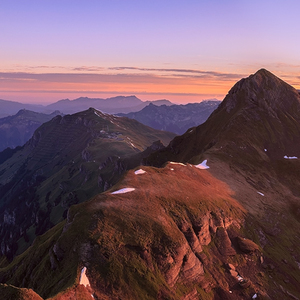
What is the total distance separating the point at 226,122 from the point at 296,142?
49.3 meters

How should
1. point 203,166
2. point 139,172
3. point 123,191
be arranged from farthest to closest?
point 203,166 → point 139,172 → point 123,191

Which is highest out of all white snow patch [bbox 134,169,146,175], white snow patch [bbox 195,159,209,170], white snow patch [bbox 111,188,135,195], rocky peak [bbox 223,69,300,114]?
rocky peak [bbox 223,69,300,114]

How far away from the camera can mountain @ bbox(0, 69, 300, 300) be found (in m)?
44.4

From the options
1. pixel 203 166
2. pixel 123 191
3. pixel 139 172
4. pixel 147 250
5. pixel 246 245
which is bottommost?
pixel 246 245

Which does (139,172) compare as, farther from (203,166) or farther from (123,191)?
(203,166)

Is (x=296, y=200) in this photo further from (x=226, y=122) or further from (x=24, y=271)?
(x=24, y=271)

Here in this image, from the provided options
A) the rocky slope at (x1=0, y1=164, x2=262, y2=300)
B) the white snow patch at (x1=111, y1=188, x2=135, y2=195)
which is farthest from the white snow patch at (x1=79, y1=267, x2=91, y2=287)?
the white snow patch at (x1=111, y1=188, x2=135, y2=195)

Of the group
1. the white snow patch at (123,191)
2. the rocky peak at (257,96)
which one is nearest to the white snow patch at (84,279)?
the white snow patch at (123,191)

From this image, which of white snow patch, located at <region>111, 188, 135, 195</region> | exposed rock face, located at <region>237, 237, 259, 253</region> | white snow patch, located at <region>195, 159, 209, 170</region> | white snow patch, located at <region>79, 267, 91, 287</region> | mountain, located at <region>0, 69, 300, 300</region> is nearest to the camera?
white snow patch, located at <region>79, 267, 91, 287</region>

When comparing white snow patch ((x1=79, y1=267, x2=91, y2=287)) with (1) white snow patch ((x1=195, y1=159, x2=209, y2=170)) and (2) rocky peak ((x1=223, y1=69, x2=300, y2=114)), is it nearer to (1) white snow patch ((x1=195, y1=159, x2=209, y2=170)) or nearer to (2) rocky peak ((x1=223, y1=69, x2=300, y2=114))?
(1) white snow patch ((x1=195, y1=159, x2=209, y2=170))

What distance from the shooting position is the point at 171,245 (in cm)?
5097

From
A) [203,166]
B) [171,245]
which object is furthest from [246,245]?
[203,166]

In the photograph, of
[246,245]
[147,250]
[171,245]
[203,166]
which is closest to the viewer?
[147,250]

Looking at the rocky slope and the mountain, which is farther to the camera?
the mountain
